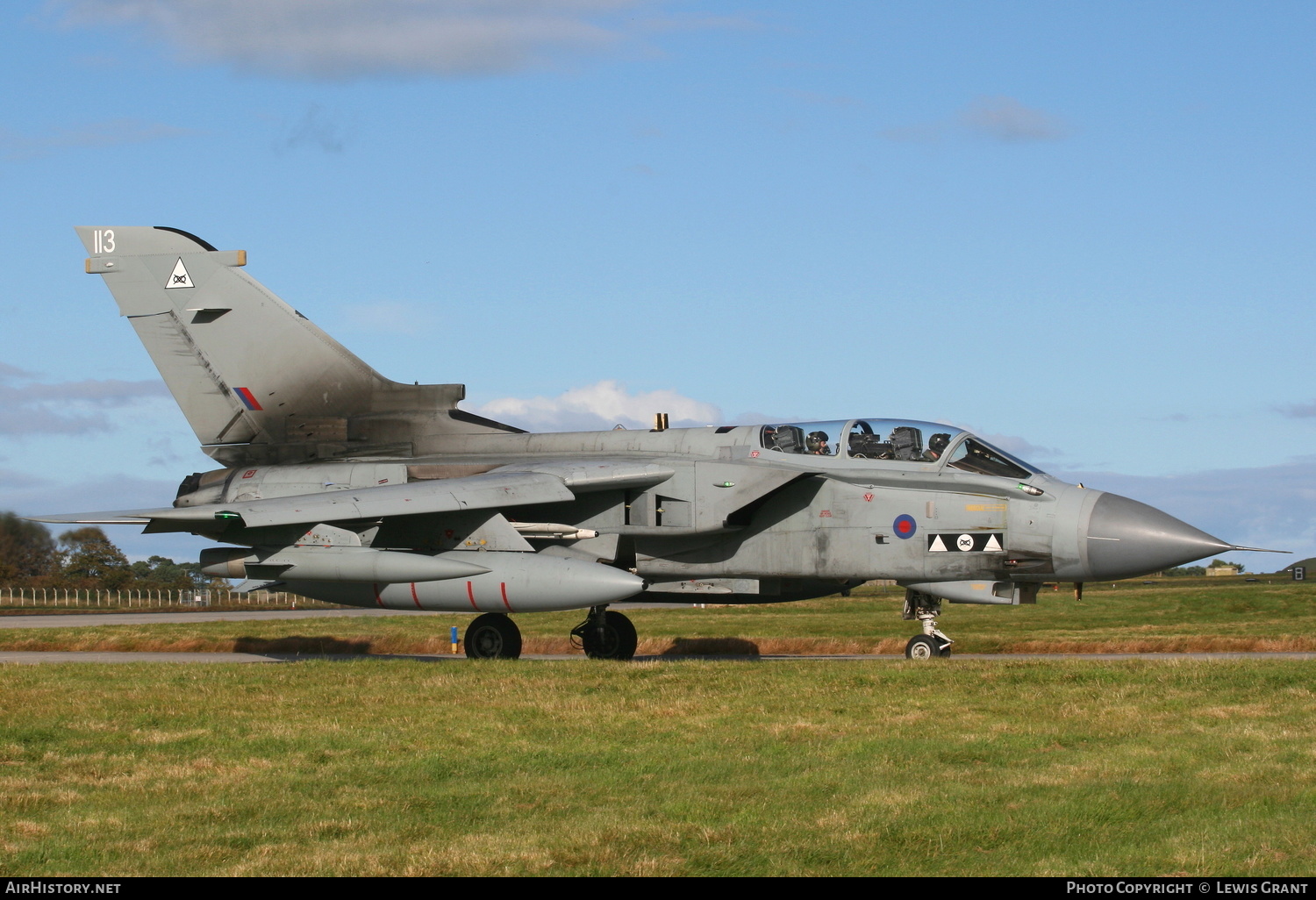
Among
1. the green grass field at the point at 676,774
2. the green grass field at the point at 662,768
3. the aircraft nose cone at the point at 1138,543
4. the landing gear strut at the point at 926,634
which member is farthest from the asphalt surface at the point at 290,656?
the green grass field at the point at 676,774

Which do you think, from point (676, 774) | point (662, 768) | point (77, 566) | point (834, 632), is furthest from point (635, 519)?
point (77, 566)

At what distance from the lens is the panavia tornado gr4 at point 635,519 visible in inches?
601

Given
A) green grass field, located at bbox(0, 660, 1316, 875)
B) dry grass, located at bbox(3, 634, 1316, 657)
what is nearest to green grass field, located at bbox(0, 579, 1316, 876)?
green grass field, located at bbox(0, 660, 1316, 875)

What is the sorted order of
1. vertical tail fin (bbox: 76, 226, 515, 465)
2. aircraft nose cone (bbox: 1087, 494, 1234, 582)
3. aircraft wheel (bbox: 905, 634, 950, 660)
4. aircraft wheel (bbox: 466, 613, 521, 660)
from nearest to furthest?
aircraft nose cone (bbox: 1087, 494, 1234, 582), aircraft wheel (bbox: 905, 634, 950, 660), aircraft wheel (bbox: 466, 613, 521, 660), vertical tail fin (bbox: 76, 226, 515, 465)

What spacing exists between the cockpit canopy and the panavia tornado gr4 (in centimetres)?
2

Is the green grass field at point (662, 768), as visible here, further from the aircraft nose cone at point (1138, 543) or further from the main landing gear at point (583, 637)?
the main landing gear at point (583, 637)

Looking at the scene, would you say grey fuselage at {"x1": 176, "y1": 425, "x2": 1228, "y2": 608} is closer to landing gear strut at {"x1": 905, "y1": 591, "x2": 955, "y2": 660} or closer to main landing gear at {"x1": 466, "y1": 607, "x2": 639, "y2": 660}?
landing gear strut at {"x1": 905, "y1": 591, "x2": 955, "y2": 660}

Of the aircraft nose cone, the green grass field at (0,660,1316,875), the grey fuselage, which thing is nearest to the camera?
the green grass field at (0,660,1316,875)

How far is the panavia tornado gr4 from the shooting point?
50.1ft

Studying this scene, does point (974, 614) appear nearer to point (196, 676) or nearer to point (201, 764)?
point (196, 676)

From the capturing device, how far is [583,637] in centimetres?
1817

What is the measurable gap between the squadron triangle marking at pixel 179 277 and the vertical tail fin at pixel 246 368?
2 centimetres

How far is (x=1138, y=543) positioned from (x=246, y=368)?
1281 cm

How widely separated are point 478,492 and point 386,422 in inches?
137
